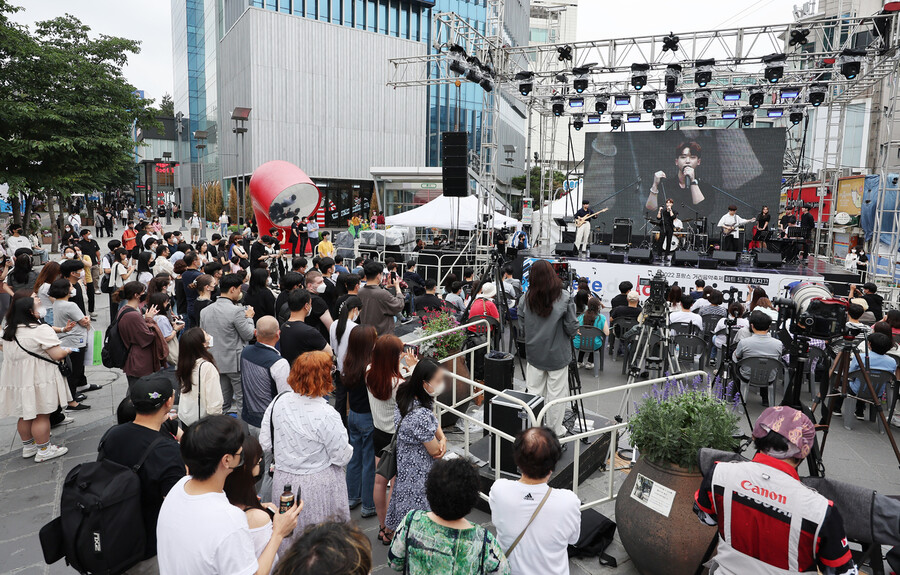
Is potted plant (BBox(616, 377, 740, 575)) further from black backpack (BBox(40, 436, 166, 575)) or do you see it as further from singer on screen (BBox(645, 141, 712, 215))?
singer on screen (BBox(645, 141, 712, 215))

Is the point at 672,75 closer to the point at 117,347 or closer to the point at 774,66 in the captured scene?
the point at 774,66

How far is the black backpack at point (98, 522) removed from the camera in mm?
2451

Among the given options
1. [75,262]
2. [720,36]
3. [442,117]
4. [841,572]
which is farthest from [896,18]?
[442,117]

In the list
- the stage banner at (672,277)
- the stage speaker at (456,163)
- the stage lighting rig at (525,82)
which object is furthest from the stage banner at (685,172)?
the stage speaker at (456,163)

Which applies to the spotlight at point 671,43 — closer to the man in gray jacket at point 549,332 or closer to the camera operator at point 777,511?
the man in gray jacket at point 549,332

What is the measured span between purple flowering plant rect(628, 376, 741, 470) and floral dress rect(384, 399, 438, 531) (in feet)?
A: 4.42

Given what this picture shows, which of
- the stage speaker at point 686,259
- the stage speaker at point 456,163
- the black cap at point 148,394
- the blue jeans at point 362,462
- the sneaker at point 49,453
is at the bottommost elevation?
the sneaker at point 49,453

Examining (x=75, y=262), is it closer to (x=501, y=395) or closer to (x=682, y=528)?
(x=501, y=395)

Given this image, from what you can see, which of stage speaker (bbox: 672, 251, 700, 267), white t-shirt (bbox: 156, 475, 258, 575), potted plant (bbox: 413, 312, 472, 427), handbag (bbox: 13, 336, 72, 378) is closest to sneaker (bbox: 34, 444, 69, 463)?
handbag (bbox: 13, 336, 72, 378)

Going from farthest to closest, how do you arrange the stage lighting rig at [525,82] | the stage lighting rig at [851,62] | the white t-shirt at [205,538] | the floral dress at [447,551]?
1. the stage lighting rig at [525,82]
2. the stage lighting rig at [851,62]
3. the floral dress at [447,551]
4. the white t-shirt at [205,538]

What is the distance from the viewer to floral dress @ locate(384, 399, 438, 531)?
3.29 m

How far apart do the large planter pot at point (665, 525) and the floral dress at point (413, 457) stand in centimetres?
136

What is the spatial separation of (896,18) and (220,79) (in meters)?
40.6

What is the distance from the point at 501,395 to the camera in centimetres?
433
